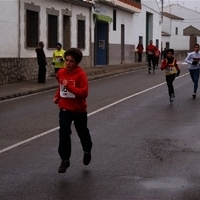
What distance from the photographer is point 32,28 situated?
26.3 metres

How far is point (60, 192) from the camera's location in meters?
6.87

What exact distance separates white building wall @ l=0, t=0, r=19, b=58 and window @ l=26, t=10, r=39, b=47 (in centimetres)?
128

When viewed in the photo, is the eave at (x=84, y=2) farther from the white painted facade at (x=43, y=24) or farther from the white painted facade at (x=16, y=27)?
the white painted facade at (x=16, y=27)

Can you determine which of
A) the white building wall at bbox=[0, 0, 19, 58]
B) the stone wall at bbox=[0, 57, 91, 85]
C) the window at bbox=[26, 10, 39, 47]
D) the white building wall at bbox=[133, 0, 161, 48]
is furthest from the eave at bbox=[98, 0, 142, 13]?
the white building wall at bbox=[0, 0, 19, 58]

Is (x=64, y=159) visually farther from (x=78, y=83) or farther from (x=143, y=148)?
(x=143, y=148)

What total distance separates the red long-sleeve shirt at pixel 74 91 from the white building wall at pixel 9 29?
16.0 meters

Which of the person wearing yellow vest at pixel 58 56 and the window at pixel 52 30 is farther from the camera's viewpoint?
the window at pixel 52 30

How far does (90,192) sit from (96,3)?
30724mm

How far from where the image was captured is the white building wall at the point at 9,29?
23.2 m

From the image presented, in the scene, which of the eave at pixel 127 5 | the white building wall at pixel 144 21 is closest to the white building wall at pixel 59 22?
the eave at pixel 127 5

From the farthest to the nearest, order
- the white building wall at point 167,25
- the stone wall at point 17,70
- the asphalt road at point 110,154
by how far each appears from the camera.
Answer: the white building wall at point 167,25
the stone wall at point 17,70
the asphalt road at point 110,154

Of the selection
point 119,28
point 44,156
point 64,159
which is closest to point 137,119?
point 44,156

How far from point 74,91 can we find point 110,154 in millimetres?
2050

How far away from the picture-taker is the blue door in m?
38.9
